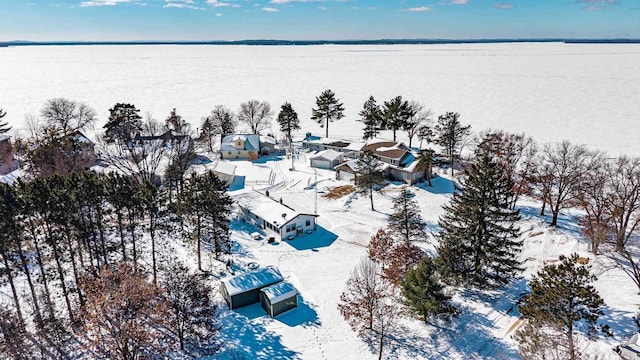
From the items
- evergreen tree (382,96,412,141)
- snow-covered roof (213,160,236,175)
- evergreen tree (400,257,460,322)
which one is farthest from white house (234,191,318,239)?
evergreen tree (382,96,412,141)

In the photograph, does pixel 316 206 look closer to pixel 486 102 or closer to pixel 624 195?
pixel 624 195

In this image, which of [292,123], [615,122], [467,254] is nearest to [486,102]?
[615,122]

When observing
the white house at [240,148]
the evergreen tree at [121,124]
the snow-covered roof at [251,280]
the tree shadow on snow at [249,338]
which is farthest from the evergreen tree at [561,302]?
the evergreen tree at [121,124]

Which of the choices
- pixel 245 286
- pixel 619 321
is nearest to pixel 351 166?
pixel 245 286

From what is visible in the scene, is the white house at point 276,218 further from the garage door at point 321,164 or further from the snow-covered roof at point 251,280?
the garage door at point 321,164

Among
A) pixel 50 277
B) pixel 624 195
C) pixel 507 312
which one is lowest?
pixel 507 312

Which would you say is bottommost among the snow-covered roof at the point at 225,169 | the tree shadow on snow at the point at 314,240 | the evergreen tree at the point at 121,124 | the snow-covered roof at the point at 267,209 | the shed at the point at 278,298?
the tree shadow on snow at the point at 314,240

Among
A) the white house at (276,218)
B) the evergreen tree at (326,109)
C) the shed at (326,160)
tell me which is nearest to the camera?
the white house at (276,218)

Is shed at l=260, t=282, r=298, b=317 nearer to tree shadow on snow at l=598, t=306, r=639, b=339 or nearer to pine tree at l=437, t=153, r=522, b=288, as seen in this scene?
pine tree at l=437, t=153, r=522, b=288
